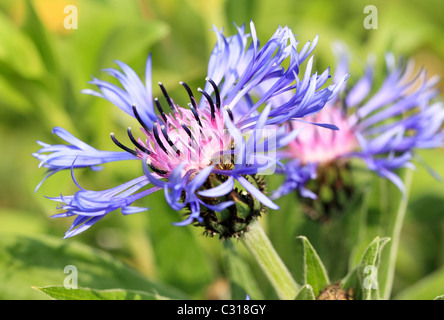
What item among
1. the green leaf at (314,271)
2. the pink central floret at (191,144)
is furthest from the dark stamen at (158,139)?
the green leaf at (314,271)

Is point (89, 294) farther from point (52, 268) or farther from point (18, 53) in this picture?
point (18, 53)

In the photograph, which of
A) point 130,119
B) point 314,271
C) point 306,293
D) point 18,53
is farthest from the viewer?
point 130,119

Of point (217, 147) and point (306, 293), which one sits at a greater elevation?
point (217, 147)

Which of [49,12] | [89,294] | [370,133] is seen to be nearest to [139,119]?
[89,294]

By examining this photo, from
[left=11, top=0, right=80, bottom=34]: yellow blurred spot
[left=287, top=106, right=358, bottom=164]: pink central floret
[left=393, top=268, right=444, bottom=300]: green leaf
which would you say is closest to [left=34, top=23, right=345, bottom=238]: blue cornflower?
[left=287, top=106, right=358, bottom=164]: pink central floret

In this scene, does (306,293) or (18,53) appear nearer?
(306,293)

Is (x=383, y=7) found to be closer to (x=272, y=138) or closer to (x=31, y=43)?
(x=31, y=43)

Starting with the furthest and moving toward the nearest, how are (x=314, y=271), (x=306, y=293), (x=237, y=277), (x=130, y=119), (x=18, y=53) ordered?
(x=130, y=119)
(x=18, y=53)
(x=237, y=277)
(x=314, y=271)
(x=306, y=293)

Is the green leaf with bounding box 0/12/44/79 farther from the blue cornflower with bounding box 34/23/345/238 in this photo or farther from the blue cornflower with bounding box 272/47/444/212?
the blue cornflower with bounding box 272/47/444/212
